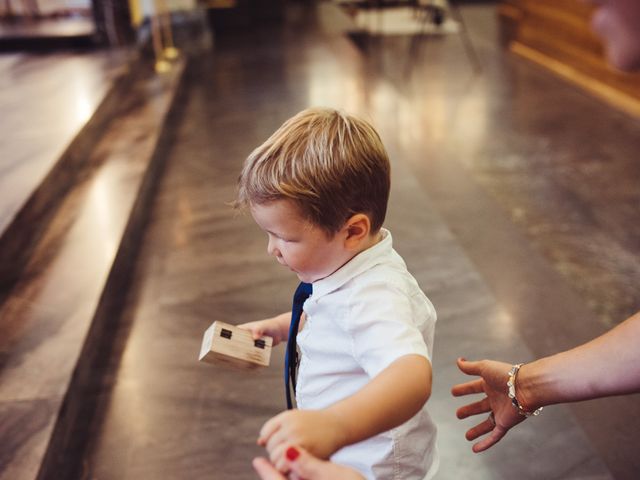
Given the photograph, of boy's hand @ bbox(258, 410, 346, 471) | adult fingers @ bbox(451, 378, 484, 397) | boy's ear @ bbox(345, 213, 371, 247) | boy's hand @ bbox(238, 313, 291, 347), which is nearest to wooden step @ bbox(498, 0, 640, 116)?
adult fingers @ bbox(451, 378, 484, 397)

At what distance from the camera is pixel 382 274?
896 mm

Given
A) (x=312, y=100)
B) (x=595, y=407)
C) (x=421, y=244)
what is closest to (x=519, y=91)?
(x=312, y=100)

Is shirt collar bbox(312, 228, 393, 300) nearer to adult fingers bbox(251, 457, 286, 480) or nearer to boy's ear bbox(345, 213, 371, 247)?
boy's ear bbox(345, 213, 371, 247)

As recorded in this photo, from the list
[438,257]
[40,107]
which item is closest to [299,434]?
[438,257]

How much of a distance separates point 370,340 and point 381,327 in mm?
25

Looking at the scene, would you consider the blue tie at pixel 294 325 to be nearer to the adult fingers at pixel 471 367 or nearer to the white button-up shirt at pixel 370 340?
the white button-up shirt at pixel 370 340

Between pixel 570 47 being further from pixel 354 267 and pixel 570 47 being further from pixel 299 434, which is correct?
pixel 299 434

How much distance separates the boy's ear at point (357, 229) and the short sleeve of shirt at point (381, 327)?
0.08m

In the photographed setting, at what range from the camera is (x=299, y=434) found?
68 cm

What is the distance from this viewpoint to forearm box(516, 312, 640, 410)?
3.33 ft

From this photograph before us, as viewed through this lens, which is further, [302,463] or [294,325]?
[294,325]

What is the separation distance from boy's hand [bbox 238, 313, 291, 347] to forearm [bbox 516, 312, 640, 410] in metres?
0.46

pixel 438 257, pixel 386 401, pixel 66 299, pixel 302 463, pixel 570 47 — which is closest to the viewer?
pixel 302 463

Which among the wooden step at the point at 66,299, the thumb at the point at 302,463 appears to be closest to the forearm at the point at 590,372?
the thumb at the point at 302,463
